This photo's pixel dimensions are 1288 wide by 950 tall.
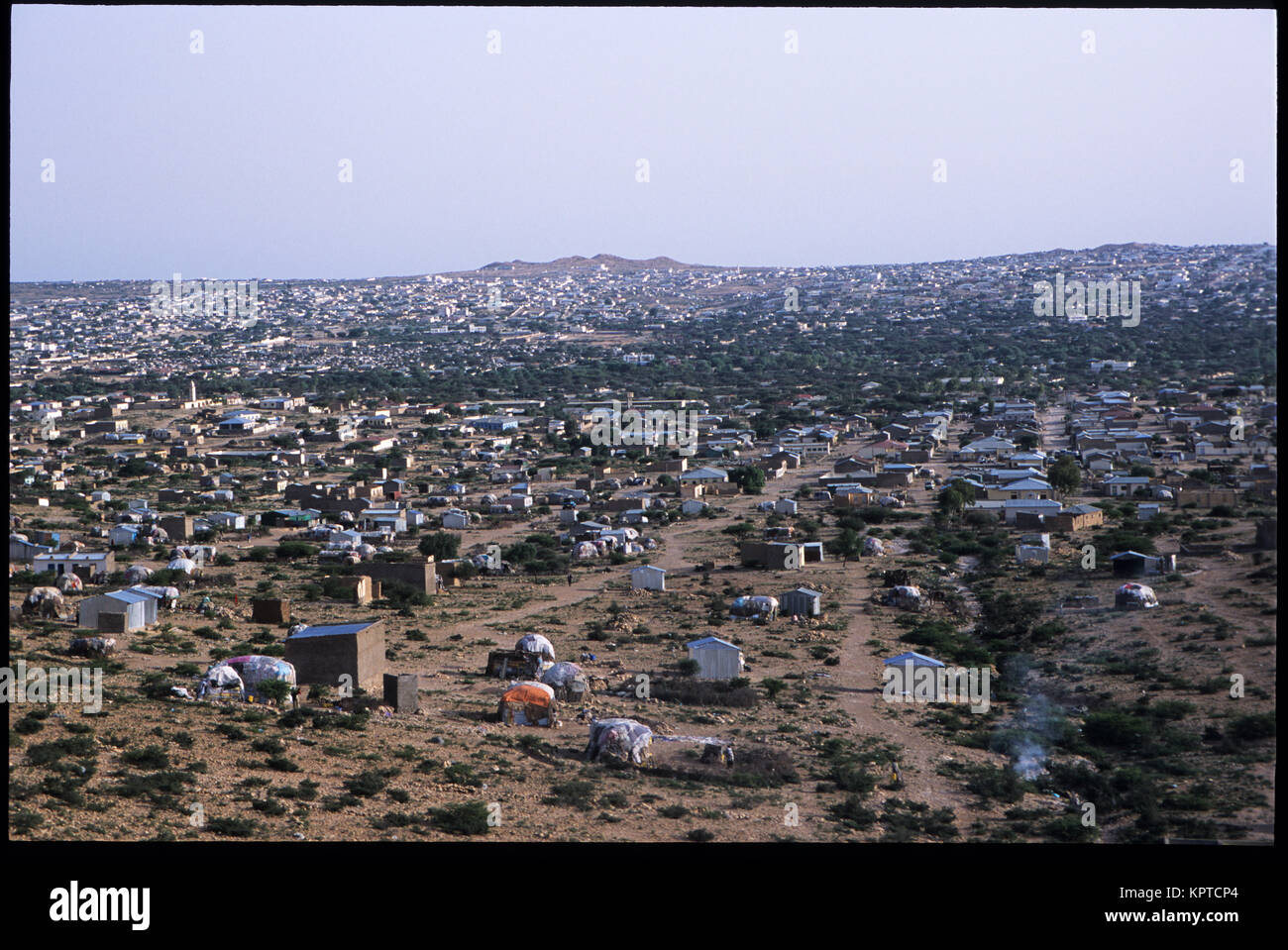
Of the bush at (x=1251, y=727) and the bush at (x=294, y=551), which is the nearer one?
the bush at (x=1251, y=727)

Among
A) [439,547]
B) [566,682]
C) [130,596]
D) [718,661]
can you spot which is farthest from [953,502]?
[130,596]

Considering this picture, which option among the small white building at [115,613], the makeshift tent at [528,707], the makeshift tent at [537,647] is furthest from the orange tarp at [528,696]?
the small white building at [115,613]

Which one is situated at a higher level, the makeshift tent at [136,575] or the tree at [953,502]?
the tree at [953,502]

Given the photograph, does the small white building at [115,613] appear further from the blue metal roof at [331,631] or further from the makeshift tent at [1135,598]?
the makeshift tent at [1135,598]

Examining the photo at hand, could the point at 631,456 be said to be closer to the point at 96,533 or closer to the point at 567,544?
the point at 567,544

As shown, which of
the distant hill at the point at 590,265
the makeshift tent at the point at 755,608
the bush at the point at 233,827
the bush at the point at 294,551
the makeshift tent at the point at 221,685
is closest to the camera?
the bush at the point at 233,827

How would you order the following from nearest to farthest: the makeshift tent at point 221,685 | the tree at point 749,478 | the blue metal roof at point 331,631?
the makeshift tent at point 221,685, the blue metal roof at point 331,631, the tree at point 749,478

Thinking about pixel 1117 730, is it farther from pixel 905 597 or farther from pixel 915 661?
pixel 905 597
